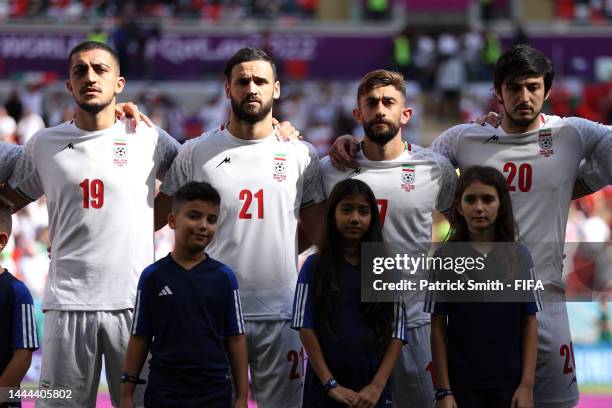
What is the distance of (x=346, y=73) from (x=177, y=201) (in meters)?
19.1

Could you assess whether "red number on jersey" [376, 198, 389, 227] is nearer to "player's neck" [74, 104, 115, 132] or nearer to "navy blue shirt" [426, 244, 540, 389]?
"navy blue shirt" [426, 244, 540, 389]

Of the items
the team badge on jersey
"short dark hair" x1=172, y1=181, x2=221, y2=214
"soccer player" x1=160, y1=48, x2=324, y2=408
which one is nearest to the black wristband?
"soccer player" x1=160, y1=48, x2=324, y2=408

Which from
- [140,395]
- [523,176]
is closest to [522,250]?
[523,176]

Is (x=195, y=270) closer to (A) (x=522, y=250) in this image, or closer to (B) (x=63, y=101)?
(A) (x=522, y=250)

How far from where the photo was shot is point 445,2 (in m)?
28.2

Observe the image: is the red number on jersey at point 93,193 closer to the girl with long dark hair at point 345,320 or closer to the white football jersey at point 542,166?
the girl with long dark hair at point 345,320

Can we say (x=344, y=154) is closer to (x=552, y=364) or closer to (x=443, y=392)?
(x=443, y=392)

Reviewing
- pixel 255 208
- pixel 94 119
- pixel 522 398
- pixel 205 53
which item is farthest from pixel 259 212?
pixel 205 53

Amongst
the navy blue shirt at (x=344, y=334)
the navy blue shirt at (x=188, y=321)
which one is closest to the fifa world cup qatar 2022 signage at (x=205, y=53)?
the navy blue shirt at (x=344, y=334)

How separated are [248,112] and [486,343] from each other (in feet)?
6.24

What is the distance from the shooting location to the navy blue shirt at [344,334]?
5.52 m

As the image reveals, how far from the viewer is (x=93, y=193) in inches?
239

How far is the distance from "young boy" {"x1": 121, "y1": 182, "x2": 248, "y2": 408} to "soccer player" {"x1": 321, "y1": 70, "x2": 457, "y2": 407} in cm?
108

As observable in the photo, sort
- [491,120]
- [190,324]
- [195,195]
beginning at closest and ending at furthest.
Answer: [190,324]
[195,195]
[491,120]
